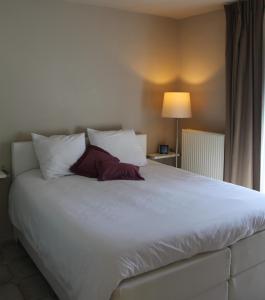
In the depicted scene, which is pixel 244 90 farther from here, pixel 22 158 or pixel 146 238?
pixel 22 158

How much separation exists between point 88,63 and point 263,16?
72.0 inches

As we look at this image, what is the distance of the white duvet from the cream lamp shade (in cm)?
104

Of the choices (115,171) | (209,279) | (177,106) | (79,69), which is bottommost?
(209,279)

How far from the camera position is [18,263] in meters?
2.86

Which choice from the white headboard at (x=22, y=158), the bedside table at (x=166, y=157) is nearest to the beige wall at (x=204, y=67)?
the bedside table at (x=166, y=157)

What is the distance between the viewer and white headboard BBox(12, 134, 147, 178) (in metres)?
3.19

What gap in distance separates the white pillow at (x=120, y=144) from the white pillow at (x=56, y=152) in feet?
0.75


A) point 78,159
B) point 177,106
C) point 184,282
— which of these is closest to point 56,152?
point 78,159

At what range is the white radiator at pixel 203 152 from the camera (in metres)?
3.66

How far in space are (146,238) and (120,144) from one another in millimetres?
1790

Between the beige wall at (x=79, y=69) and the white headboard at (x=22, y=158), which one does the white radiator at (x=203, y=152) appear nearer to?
the beige wall at (x=79, y=69)

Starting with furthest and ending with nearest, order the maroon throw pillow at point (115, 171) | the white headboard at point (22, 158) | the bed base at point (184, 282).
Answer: the white headboard at point (22, 158) → the maroon throw pillow at point (115, 171) → the bed base at point (184, 282)

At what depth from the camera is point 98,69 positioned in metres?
3.69

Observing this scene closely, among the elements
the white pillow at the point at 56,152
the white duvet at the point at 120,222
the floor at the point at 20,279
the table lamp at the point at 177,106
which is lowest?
the floor at the point at 20,279
